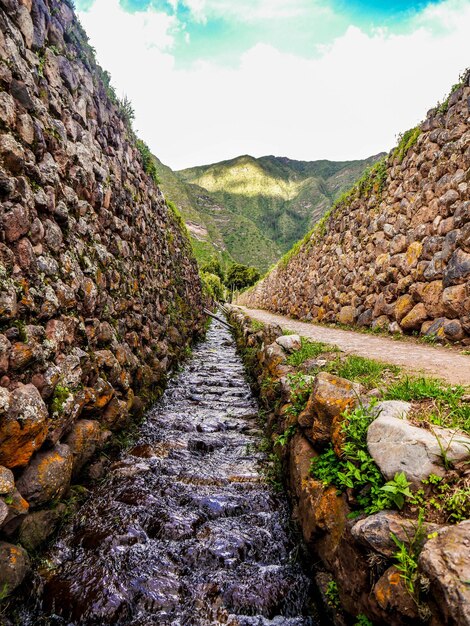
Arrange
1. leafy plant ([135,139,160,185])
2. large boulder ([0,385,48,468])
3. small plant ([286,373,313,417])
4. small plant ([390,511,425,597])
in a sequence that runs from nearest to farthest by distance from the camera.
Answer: small plant ([390,511,425,597]) < large boulder ([0,385,48,468]) < small plant ([286,373,313,417]) < leafy plant ([135,139,160,185])

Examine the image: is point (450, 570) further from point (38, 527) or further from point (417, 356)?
point (417, 356)

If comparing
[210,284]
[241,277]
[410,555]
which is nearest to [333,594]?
[410,555]

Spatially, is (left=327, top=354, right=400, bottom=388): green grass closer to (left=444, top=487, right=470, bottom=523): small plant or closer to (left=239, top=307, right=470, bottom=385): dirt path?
(left=239, top=307, right=470, bottom=385): dirt path

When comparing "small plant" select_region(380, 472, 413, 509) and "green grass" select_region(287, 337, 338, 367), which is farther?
"green grass" select_region(287, 337, 338, 367)

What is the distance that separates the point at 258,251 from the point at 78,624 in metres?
78.0

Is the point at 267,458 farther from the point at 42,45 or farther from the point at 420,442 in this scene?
the point at 42,45

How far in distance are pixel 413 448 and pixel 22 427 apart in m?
2.99

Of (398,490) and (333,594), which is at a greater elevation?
(398,490)

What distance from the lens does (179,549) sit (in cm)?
308

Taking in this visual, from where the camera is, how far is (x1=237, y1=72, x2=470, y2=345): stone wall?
6164mm

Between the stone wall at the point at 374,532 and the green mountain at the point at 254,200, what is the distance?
195ft

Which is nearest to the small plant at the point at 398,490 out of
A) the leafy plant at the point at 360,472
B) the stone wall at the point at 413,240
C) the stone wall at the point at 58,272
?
the leafy plant at the point at 360,472

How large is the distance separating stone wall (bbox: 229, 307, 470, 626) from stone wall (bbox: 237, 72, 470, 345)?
4048 mm

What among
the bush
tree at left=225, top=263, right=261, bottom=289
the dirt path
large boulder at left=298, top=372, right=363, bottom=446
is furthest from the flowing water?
tree at left=225, top=263, right=261, bottom=289
